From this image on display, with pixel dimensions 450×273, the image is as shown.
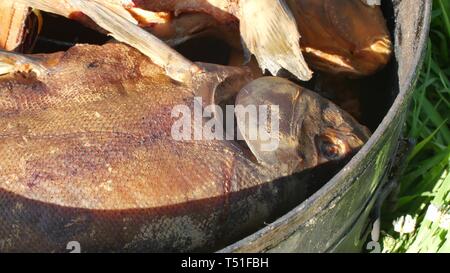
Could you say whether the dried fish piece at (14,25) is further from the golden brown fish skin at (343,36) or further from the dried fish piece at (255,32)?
the golden brown fish skin at (343,36)

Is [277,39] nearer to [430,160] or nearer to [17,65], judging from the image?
[17,65]

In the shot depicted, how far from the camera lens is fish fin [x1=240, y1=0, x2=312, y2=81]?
218 cm

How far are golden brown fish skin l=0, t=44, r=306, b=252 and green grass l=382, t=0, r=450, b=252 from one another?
2.76 ft

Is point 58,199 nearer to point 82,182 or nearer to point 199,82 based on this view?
point 82,182

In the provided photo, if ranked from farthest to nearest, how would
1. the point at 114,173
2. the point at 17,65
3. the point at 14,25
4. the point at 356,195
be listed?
the point at 14,25 < the point at 17,65 < the point at 356,195 < the point at 114,173

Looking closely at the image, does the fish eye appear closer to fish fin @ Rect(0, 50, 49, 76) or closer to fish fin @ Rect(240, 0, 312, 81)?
fish fin @ Rect(240, 0, 312, 81)

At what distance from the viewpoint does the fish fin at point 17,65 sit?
2.19 meters

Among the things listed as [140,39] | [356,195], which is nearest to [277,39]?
[140,39]

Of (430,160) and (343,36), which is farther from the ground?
(343,36)

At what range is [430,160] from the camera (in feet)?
9.98

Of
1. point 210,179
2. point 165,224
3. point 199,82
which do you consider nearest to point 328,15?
point 199,82

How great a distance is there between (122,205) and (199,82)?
419 millimetres

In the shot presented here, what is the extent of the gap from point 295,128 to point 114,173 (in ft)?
1.67

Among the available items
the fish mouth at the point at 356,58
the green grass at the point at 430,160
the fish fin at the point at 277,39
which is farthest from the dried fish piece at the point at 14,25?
the green grass at the point at 430,160
